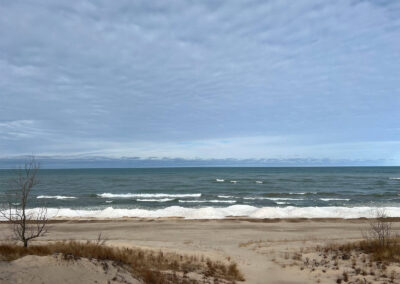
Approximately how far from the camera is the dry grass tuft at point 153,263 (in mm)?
9453

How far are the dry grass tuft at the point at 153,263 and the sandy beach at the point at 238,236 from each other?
3.44ft

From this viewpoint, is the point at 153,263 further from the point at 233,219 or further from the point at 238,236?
the point at 233,219

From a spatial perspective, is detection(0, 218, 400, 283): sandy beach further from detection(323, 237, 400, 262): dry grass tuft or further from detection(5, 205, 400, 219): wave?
detection(5, 205, 400, 219): wave

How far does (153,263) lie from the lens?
1175cm

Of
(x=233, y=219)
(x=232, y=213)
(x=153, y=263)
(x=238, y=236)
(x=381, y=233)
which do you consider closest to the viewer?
(x=153, y=263)

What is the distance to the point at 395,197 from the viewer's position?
46.0m

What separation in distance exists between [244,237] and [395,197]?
35.0 metres

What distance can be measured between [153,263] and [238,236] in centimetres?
1059

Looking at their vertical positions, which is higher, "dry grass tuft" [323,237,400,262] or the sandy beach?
"dry grass tuft" [323,237,400,262]

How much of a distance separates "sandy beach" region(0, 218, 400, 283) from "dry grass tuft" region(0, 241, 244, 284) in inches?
41.2

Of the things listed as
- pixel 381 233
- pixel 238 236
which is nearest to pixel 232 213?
pixel 238 236

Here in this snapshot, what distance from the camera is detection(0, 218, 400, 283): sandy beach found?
12.6m

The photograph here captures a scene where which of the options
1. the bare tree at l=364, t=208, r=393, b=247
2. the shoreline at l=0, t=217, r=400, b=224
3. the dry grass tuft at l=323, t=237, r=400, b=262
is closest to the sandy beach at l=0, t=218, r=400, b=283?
the shoreline at l=0, t=217, r=400, b=224

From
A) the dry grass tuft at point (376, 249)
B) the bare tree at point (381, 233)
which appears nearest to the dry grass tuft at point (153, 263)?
the dry grass tuft at point (376, 249)
